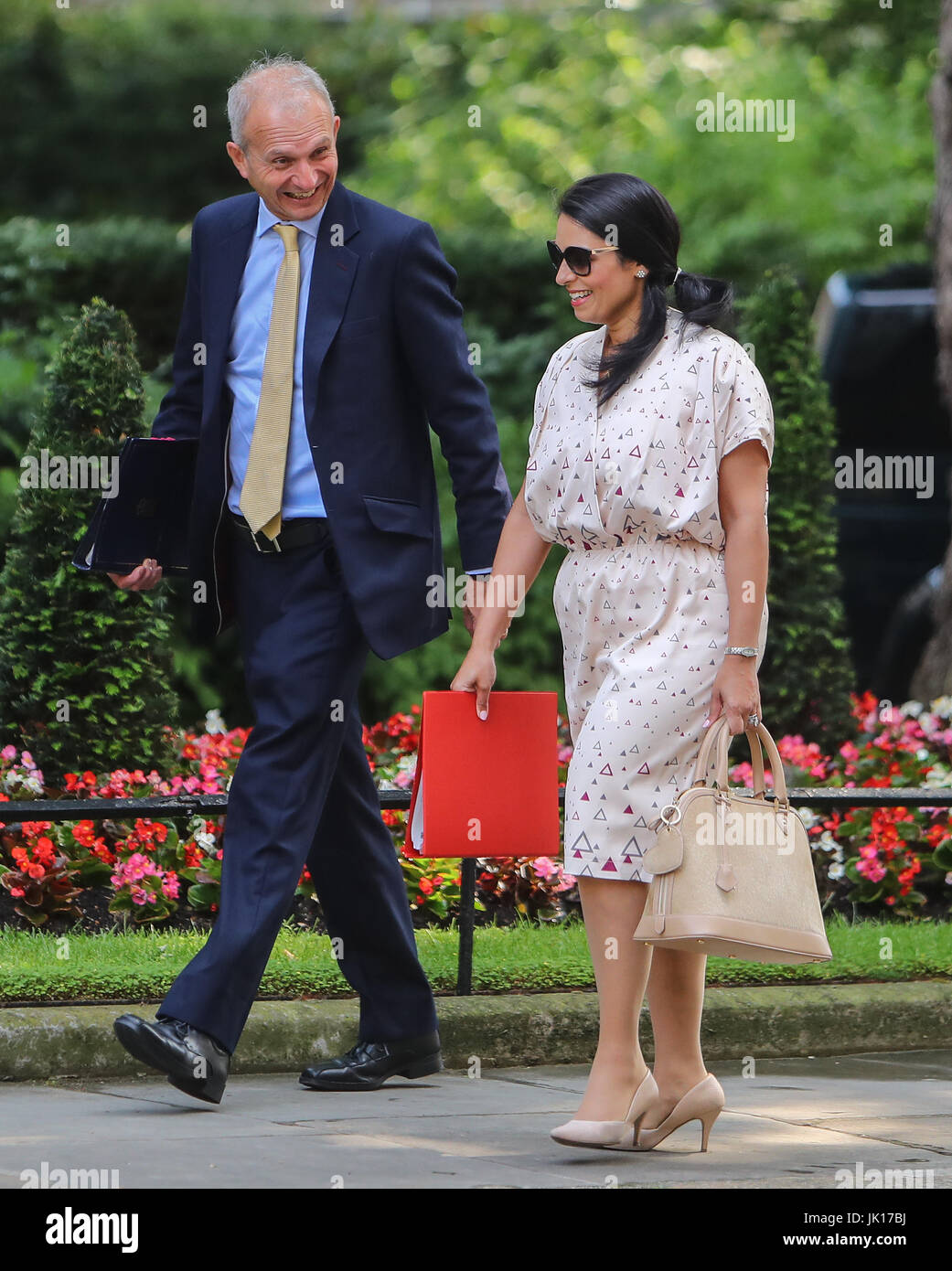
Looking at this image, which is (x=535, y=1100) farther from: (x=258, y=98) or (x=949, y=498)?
(x=949, y=498)

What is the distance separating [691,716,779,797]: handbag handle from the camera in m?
3.96

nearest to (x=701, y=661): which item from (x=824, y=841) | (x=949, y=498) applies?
(x=824, y=841)

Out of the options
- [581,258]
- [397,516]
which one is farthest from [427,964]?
[581,258]

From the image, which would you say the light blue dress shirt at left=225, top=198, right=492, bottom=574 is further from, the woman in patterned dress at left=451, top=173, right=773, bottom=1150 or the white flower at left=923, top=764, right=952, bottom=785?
the white flower at left=923, top=764, right=952, bottom=785

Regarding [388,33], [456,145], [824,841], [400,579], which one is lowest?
[824,841]

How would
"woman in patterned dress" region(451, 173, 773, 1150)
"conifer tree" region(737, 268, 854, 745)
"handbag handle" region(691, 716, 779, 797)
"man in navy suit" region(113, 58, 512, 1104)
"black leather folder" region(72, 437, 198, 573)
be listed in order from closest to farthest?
1. "handbag handle" region(691, 716, 779, 797)
2. "woman in patterned dress" region(451, 173, 773, 1150)
3. "man in navy suit" region(113, 58, 512, 1104)
4. "black leather folder" region(72, 437, 198, 573)
5. "conifer tree" region(737, 268, 854, 745)

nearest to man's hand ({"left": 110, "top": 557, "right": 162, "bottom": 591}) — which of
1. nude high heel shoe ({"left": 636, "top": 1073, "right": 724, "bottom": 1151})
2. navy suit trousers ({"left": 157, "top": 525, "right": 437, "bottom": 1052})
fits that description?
navy suit trousers ({"left": 157, "top": 525, "right": 437, "bottom": 1052})

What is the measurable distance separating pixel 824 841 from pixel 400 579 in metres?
2.88

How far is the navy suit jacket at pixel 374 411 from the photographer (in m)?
4.48

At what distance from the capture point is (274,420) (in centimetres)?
448

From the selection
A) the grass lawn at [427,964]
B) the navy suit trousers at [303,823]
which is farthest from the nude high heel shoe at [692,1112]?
the grass lawn at [427,964]

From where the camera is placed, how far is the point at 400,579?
14.9ft

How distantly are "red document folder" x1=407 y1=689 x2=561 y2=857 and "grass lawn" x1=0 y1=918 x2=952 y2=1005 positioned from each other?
1091mm

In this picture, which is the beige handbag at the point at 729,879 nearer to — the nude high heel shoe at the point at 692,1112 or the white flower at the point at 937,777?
the nude high heel shoe at the point at 692,1112
